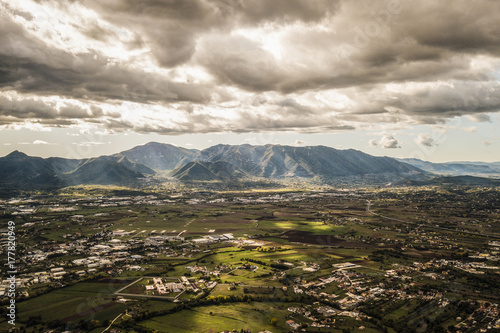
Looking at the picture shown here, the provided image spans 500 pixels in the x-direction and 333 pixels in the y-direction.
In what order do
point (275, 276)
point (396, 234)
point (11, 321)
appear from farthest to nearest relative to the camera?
point (396, 234) → point (275, 276) → point (11, 321)

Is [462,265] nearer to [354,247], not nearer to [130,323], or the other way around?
[354,247]

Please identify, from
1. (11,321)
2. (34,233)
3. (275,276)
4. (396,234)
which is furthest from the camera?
(396,234)

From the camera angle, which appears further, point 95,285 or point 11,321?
point 95,285

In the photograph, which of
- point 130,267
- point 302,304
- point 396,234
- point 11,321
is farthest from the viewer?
point 396,234

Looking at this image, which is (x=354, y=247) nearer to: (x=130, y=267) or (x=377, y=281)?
(x=377, y=281)

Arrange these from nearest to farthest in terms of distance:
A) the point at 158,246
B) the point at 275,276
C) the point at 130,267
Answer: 1. the point at 275,276
2. the point at 130,267
3. the point at 158,246

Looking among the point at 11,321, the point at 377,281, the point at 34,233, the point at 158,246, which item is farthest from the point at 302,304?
the point at 34,233

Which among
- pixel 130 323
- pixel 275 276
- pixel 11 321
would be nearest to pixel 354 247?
pixel 275 276

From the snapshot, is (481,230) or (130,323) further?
(481,230)
